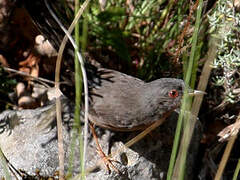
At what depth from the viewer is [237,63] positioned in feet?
12.6

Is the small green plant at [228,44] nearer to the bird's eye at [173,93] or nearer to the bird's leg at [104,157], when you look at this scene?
the bird's eye at [173,93]

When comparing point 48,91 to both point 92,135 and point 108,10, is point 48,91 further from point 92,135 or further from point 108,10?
point 108,10

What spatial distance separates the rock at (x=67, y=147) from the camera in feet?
12.5

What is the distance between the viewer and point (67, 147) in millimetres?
3990

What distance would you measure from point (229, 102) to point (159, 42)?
1122 mm

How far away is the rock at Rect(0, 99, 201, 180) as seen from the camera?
3.81 meters

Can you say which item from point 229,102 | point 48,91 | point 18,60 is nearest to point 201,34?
point 229,102

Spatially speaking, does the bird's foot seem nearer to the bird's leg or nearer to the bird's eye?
the bird's leg

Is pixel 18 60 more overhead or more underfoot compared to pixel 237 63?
more underfoot

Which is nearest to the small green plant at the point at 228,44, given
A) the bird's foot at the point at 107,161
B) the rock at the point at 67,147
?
the rock at the point at 67,147

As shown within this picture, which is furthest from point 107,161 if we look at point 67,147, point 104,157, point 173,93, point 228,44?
point 228,44

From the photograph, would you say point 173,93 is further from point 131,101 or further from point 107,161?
point 107,161

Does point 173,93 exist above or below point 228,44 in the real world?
below

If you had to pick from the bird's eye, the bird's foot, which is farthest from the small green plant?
the bird's foot
